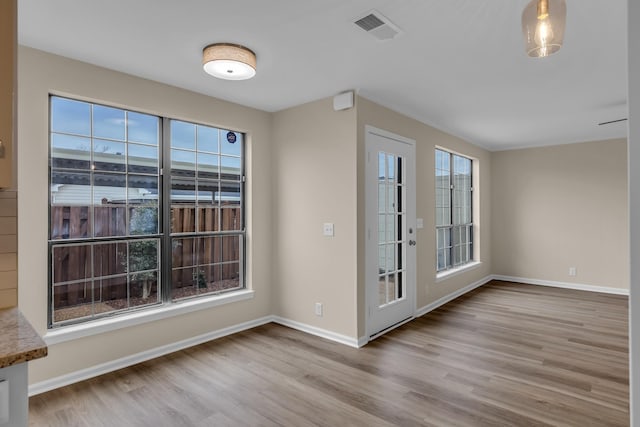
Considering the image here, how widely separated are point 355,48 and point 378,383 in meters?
2.49

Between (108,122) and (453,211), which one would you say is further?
(453,211)

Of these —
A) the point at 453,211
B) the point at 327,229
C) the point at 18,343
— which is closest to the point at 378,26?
the point at 327,229

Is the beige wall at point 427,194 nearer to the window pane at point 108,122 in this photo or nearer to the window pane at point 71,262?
the window pane at point 108,122

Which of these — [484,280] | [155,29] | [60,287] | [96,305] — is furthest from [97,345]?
[484,280]

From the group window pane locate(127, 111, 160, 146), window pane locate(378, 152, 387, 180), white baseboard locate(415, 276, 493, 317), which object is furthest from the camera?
white baseboard locate(415, 276, 493, 317)

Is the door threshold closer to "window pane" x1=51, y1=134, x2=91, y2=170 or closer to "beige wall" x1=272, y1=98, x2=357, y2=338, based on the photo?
"beige wall" x1=272, y1=98, x2=357, y2=338

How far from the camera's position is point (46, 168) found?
2600 mm

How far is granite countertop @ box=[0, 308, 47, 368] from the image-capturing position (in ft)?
3.43

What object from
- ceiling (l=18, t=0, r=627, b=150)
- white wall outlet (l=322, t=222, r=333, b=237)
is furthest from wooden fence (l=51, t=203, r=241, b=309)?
ceiling (l=18, t=0, r=627, b=150)

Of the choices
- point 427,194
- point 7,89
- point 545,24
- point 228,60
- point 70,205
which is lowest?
point 70,205

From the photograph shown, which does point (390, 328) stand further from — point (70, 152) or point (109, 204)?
point (70, 152)

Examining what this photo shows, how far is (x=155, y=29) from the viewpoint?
7.41ft

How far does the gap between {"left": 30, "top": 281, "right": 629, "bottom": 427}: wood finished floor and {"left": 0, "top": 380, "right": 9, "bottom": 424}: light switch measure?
1.35 meters

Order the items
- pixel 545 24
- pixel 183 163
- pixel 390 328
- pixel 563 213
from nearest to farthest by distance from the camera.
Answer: pixel 545 24 → pixel 183 163 → pixel 390 328 → pixel 563 213
